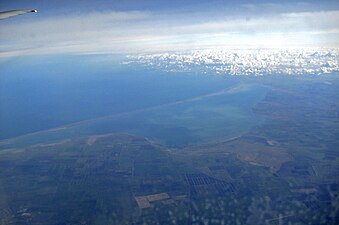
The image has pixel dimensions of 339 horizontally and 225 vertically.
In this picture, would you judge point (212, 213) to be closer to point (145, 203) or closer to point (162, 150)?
point (145, 203)

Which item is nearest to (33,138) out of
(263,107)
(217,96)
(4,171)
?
(4,171)

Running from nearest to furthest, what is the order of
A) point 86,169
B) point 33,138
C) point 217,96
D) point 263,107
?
1. point 86,169
2. point 33,138
3. point 263,107
4. point 217,96

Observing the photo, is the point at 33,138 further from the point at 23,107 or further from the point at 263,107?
the point at 263,107

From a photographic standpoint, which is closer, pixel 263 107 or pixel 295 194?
pixel 295 194

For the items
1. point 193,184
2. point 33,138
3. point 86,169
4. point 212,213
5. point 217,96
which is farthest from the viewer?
point 217,96

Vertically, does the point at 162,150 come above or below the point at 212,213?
below

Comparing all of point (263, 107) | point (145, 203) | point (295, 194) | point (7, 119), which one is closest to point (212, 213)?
point (145, 203)

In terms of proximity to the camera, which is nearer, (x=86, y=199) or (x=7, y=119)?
(x=86, y=199)

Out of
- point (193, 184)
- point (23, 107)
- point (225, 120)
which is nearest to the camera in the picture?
point (193, 184)

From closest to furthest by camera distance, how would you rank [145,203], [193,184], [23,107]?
[145,203] → [193,184] → [23,107]
